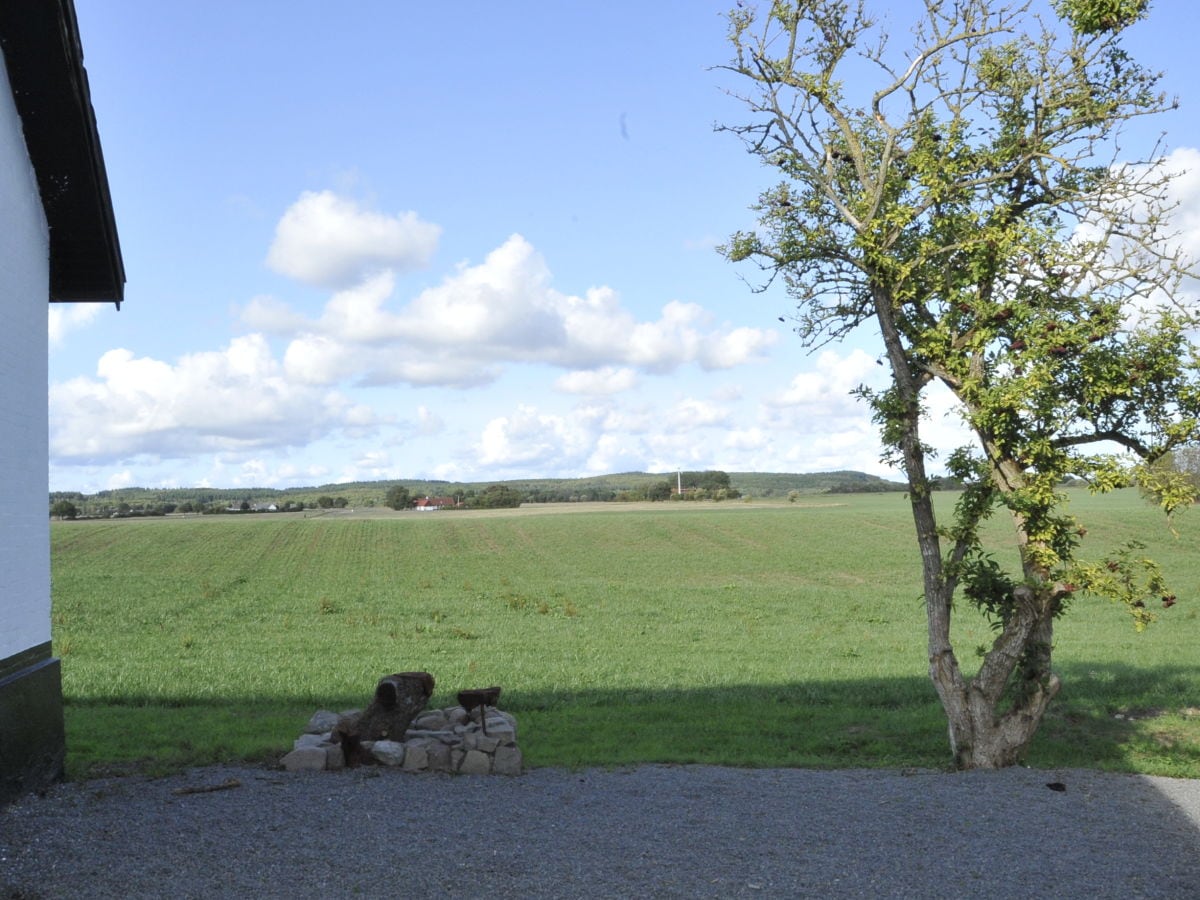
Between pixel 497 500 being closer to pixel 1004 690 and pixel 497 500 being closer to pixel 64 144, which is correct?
pixel 1004 690

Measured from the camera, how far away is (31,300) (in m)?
11.0

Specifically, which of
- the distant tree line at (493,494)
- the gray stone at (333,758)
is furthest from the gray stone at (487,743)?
the distant tree line at (493,494)

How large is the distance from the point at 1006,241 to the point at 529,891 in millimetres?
9137

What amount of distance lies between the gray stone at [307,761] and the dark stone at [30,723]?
2.37 metres

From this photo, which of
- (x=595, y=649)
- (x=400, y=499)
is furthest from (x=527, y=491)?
(x=595, y=649)

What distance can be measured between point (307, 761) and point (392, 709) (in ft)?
3.53

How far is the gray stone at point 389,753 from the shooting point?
37.6ft

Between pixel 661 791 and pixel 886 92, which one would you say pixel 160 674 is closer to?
pixel 661 791

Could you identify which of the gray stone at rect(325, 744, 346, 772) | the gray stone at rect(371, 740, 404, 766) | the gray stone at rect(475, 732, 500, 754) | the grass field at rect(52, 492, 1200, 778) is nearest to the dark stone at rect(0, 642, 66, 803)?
the grass field at rect(52, 492, 1200, 778)

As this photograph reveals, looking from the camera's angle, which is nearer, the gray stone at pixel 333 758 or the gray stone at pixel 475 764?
the gray stone at pixel 333 758

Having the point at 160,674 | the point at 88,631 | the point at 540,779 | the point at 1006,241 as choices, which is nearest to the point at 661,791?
the point at 540,779

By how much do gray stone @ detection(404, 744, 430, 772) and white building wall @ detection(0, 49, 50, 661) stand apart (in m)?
4.06

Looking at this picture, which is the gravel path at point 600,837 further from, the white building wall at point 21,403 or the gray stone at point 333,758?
the white building wall at point 21,403

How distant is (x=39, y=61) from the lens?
10625mm
